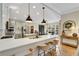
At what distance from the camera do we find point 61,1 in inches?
79.3

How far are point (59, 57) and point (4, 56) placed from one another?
1.03m

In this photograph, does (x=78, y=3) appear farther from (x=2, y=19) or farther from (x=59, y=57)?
(x=2, y=19)

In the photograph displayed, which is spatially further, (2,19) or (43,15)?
(43,15)

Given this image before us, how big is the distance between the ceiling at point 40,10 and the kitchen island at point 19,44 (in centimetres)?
37

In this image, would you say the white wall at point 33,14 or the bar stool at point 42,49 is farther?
the bar stool at point 42,49

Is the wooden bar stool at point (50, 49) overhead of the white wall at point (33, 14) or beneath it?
beneath

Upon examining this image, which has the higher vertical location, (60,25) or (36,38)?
(60,25)

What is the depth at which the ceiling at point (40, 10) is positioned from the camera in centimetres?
196

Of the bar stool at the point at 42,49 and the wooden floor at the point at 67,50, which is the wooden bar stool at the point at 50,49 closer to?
the bar stool at the point at 42,49

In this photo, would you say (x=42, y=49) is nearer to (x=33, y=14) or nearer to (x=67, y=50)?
(x=67, y=50)

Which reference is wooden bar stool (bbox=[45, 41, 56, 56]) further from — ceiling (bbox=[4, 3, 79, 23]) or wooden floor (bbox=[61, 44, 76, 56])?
ceiling (bbox=[4, 3, 79, 23])

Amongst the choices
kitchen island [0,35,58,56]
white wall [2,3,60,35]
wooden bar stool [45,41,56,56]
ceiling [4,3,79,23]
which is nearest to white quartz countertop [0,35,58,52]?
kitchen island [0,35,58,56]

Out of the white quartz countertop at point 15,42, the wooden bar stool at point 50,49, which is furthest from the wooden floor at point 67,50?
the white quartz countertop at point 15,42

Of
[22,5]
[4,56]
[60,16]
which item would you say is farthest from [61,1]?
[4,56]
